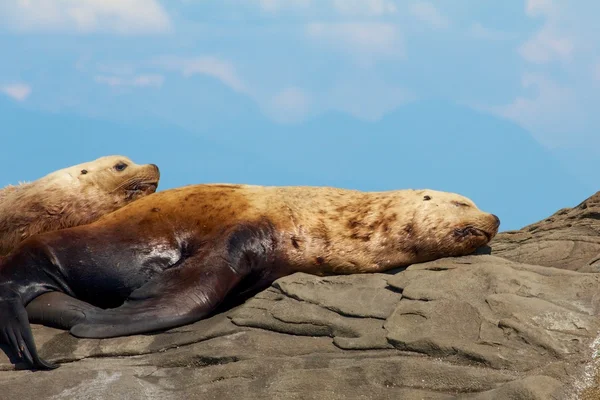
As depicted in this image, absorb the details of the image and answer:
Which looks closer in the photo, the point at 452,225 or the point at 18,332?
the point at 18,332

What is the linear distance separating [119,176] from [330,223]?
2659 mm

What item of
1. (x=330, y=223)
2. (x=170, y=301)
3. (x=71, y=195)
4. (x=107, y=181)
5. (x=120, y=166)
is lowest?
(x=170, y=301)

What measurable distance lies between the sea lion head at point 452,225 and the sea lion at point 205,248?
0.4 inches

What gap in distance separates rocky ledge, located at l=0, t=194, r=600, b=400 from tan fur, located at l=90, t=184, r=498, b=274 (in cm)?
53

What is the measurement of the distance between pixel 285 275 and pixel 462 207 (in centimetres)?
208

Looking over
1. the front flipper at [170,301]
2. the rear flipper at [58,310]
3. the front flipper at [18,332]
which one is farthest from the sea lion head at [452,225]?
the front flipper at [18,332]

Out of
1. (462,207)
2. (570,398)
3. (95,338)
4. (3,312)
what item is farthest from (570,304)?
(3,312)

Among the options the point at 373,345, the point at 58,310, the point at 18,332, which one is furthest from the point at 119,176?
the point at 373,345

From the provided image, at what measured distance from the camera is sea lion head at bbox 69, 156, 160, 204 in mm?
9375

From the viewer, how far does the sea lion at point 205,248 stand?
739cm

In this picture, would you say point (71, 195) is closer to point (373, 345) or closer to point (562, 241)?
point (373, 345)

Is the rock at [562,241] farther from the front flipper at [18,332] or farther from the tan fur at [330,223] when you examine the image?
the front flipper at [18,332]

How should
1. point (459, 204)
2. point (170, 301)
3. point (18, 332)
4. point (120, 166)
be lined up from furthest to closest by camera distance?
point (120, 166) < point (459, 204) < point (170, 301) < point (18, 332)

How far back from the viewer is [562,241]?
8.41 metres
